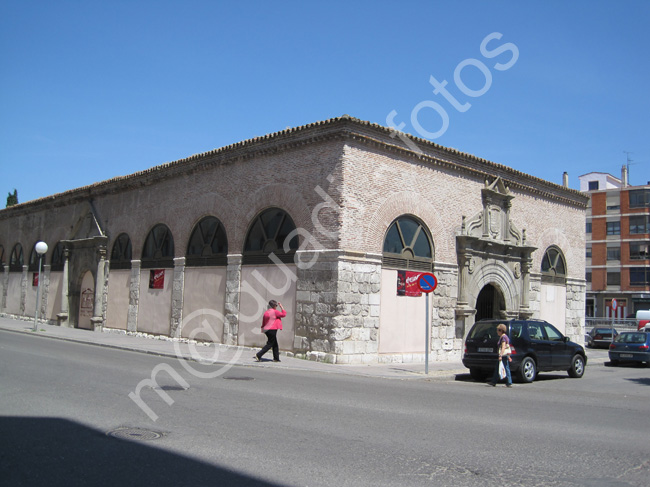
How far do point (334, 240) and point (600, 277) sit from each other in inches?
2150

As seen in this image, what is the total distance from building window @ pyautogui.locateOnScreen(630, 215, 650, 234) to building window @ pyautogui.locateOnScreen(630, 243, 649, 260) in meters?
Result: 1.37

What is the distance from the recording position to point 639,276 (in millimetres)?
60438

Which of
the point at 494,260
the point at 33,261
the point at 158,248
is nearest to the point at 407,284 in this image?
the point at 494,260

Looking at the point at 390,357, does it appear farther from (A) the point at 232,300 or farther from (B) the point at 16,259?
(B) the point at 16,259

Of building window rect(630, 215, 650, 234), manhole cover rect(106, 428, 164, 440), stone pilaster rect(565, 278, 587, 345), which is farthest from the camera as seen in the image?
building window rect(630, 215, 650, 234)

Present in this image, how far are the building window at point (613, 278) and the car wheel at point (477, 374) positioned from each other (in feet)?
174

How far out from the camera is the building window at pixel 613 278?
6147 centimetres

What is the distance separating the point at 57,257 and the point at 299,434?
28.8m

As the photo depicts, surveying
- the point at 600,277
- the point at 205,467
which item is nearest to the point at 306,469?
the point at 205,467

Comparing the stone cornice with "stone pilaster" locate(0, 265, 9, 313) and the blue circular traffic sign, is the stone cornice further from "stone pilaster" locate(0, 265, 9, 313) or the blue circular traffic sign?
"stone pilaster" locate(0, 265, 9, 313)

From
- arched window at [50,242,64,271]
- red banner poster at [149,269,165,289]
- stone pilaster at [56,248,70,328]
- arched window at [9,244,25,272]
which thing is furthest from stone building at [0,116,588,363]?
arched window at [9,244,25,272]

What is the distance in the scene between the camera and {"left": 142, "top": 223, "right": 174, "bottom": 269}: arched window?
23.2 meters

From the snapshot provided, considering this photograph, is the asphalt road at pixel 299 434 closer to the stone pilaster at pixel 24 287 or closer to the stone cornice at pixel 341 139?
the stone cornice at pixel 341 139

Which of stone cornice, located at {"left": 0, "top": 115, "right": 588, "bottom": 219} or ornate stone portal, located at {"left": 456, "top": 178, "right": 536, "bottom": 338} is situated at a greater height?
stone cornice, located at {"left": 0, "top": 115, "right": 588, "bottom": 219}
